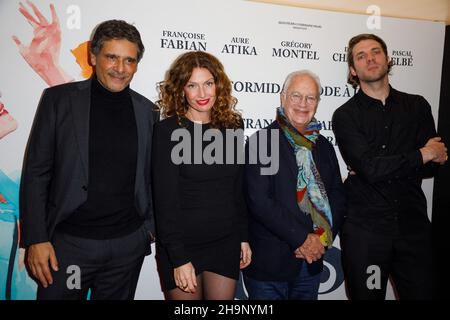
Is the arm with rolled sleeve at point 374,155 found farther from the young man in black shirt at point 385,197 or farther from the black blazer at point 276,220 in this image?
the black blazer at point 276,220

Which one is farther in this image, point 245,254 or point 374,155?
point 374,155

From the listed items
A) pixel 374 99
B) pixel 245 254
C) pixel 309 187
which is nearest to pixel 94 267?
pixel 245 254

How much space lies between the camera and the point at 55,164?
206cm

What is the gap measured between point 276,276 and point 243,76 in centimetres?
168

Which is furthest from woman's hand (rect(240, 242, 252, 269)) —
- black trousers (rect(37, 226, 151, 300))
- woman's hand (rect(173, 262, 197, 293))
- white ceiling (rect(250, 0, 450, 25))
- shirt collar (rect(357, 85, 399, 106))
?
white ceiling (rect(250, 0, 450, 25))

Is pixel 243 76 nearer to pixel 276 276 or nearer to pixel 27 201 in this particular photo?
pixel 276 276

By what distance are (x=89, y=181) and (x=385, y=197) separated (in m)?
2.03

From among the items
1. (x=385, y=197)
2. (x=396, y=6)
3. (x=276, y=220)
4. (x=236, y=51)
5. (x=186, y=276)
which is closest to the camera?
(x=186, y=276)

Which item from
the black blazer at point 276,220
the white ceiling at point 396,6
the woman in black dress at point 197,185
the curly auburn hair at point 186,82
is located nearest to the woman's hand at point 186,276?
the woman in black dress at point 197,185

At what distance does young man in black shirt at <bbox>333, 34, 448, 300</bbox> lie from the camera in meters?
2.42

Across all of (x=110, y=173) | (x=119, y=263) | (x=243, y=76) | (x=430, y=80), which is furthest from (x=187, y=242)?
(x=430, y=80)

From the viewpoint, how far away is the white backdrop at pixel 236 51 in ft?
8.63

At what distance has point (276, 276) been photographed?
223cm

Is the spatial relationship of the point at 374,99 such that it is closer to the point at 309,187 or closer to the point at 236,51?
the point at 309,187
